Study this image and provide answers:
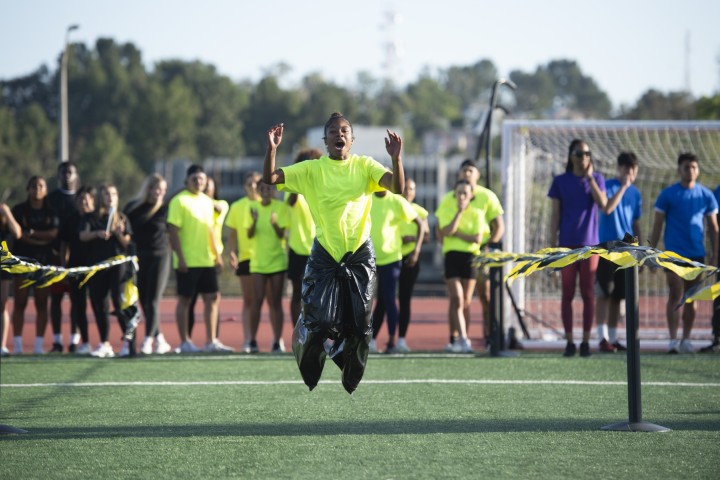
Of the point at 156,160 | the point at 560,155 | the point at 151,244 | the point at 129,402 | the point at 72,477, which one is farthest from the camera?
the point at 156,160

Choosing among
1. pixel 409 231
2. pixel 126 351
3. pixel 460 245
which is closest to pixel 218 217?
pixel 126 351

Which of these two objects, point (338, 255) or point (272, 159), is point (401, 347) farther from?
point (272, 159)

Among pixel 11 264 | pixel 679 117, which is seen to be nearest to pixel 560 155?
pixel 11 264

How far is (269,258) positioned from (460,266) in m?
2.25

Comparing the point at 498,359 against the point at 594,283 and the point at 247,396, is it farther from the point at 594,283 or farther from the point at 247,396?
the point at 247,396

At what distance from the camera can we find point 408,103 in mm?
173750

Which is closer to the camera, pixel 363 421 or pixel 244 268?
pixel 363 421

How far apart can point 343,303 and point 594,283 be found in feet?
17.2

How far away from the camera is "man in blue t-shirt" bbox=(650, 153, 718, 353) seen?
41.8ft

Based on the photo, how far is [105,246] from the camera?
13031mm

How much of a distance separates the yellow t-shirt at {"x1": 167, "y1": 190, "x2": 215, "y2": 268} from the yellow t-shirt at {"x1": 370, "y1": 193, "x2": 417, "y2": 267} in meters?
1.98

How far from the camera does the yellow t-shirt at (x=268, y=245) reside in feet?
43.8

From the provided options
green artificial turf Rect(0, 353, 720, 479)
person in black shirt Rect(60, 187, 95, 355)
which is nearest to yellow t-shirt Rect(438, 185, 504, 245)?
green artificial turf Rect(0, 353, 720, 479)

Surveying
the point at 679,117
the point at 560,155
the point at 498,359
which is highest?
the point at 679,117
